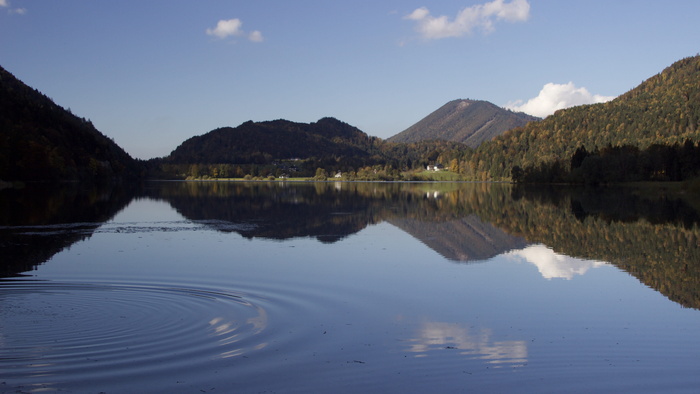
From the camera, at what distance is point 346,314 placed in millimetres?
10883

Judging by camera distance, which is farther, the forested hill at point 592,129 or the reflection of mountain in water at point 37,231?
the forested hill at point 592,129

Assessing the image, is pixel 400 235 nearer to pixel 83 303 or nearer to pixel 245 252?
pixel 245 252

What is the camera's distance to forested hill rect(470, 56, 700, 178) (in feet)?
541

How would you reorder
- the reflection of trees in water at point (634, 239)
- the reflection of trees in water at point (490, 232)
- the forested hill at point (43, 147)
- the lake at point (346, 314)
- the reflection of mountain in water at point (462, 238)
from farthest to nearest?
1. the forested hill at point (43, 147)
2. the reflection of mountain in water at point (462, 238)
3. the reflection of trees in water at point (490, 232)
4. the reflection of trees in water at point (634, 239)
5. the lake at point (346, 314)

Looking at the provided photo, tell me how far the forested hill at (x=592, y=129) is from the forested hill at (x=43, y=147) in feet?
355

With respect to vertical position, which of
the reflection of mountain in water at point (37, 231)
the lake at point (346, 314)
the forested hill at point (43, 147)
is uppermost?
the forested hill at point (43, 147)

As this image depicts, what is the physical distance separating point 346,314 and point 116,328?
4001mm

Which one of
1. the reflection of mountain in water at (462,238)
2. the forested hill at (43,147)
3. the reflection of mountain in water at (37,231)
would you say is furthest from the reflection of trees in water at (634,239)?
the forested hill at (43,147)

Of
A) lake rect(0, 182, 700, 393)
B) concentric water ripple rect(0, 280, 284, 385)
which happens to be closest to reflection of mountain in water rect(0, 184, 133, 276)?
lake rect(0, 182, 700, 393)

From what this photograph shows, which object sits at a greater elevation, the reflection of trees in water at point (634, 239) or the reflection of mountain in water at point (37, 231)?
the reflection of mountain in water at point (37, 231)

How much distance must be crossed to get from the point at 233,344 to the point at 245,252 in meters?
10.5

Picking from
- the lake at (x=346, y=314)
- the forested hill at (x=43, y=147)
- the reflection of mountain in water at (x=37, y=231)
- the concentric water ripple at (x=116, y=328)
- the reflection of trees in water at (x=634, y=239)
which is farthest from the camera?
the forested hill at (x=43, y=147)

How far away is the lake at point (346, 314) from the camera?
7414mm

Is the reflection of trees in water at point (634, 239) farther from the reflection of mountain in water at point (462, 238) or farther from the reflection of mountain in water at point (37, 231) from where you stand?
the reflection of mountain in water at point (37, 231)
